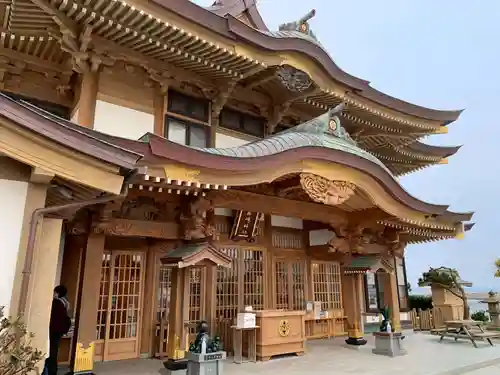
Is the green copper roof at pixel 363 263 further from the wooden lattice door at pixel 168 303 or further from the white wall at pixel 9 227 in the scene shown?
the white wall at pixel 9 227

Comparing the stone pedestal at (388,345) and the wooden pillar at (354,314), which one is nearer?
the stone pedestal at (388,345)

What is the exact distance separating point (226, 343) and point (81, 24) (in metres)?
7.20

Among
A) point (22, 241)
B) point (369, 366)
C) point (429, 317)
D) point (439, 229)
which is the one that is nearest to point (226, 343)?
point (369, 366)

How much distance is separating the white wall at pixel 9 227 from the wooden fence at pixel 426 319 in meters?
15.9

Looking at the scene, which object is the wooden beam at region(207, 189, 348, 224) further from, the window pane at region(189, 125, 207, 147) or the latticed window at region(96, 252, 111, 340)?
the latticed window at region(96, 252, 111, 340)

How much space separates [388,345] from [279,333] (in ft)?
9.25

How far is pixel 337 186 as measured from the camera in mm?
8141

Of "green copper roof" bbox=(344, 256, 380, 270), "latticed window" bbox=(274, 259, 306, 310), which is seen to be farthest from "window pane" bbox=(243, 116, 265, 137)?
"green copper roof" bbox=(344, 256, 380, 270)

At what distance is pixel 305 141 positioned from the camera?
7.59 metres

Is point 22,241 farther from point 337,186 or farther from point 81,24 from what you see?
point 337,186

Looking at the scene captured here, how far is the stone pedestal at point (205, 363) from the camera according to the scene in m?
6.15

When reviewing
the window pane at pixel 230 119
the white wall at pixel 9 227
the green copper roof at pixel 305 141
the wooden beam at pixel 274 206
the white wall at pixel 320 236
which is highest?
the window pane at pixel 230 119

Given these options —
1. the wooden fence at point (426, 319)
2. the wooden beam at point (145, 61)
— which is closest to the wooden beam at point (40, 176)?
the wooden beam at point (145, 61)

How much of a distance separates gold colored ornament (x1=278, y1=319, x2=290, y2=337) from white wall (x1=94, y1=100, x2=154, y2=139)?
5140 mm
